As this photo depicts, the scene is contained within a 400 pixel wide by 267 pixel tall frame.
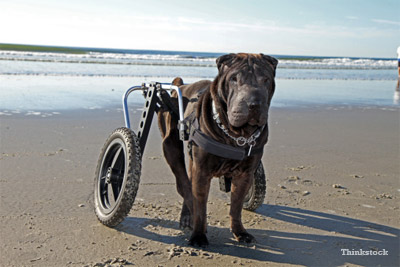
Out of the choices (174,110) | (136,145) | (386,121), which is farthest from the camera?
(386,121)

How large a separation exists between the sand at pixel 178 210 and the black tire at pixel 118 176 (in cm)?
18

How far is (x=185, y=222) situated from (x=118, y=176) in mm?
731

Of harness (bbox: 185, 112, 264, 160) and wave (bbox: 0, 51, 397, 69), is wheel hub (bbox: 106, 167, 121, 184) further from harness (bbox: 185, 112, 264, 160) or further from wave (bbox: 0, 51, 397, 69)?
wave (bbox: 0, 51, 397, 69)

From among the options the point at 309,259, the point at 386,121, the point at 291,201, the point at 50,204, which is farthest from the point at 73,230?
the point at 386,121

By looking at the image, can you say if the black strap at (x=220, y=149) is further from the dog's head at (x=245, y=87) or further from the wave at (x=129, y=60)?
the wave at (x=129, y=60)

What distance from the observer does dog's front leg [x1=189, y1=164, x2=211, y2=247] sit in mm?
3367

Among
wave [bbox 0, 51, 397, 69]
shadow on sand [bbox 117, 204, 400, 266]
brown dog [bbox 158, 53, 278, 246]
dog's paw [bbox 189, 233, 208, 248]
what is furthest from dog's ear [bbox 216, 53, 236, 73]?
wave [bbox 0, 51, 397, 69]

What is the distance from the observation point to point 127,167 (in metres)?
3.46

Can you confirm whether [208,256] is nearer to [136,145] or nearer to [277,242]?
[277,242]

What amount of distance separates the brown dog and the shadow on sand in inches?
6.2

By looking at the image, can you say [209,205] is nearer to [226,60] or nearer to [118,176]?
[118,176]

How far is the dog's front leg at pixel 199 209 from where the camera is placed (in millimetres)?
3367

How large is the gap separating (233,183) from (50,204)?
188cm

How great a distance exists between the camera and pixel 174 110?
387cm
